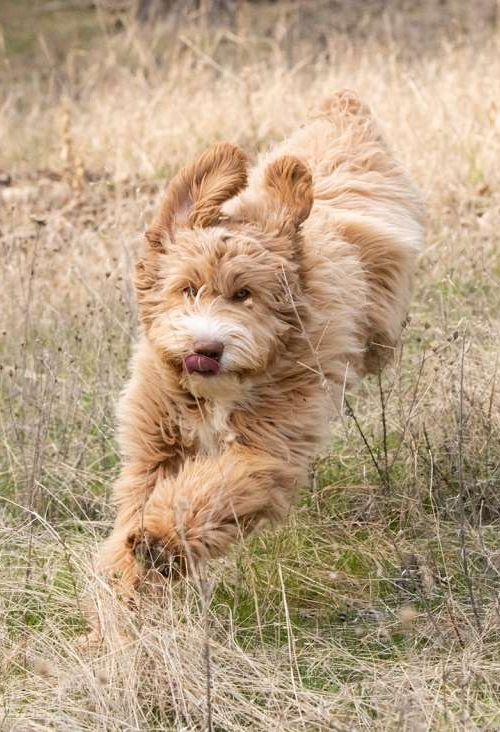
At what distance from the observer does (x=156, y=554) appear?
3738 millimetres

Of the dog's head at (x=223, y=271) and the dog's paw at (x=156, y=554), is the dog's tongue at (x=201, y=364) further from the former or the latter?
the dog's paw at (x=156, y=554)

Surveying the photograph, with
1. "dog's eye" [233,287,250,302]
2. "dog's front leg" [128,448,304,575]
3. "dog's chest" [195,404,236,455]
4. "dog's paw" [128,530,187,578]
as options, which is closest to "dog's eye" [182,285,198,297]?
"dog's eye" [233,287,250,302]

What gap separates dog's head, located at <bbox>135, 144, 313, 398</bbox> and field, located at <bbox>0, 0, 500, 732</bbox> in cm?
68

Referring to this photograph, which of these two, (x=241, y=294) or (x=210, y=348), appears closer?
(x=210, y=348)

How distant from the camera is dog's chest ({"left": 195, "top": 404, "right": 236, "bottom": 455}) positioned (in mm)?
4160

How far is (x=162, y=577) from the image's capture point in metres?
3.80

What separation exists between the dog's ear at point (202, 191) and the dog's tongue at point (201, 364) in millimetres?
561

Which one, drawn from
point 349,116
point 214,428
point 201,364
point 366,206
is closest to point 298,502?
point 214,428

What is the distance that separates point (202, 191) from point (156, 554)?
1.30 meters

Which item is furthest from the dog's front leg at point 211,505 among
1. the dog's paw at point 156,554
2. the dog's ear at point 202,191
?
the dog's ear at point 202,191

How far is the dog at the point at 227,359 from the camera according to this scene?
3.88 metres

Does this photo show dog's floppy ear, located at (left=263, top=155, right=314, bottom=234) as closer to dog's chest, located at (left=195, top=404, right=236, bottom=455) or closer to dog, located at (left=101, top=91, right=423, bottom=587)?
dog, located at (left=101, top=91, right=423, bottom=587)

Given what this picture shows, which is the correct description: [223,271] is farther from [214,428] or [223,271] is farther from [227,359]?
[214,428]

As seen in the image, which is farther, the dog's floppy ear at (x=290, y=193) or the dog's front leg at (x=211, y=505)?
the dog's floppy ear at (x=290, y=193)
